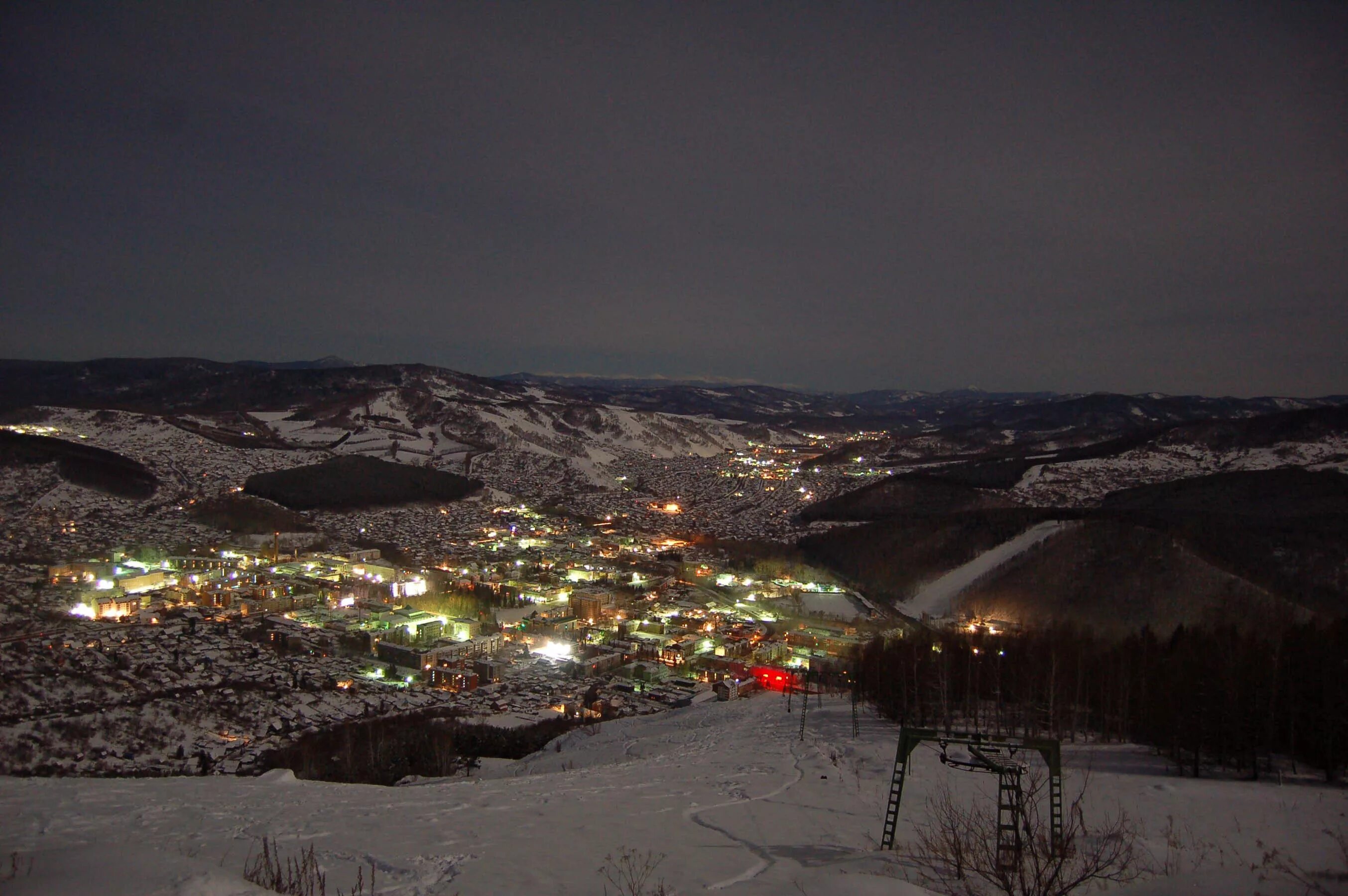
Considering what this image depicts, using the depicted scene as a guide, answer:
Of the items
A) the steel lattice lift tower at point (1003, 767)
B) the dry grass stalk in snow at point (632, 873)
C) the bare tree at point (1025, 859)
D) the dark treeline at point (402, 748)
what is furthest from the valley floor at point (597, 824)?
the dark treeline at point (402, 748)

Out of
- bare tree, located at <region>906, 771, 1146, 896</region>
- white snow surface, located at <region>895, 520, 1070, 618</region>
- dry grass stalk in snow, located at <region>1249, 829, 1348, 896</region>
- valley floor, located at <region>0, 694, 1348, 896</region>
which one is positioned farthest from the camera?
white snow surface, located at <region>895, 520, 1070, 618</region>

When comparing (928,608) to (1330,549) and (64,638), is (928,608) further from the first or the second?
(64,638)

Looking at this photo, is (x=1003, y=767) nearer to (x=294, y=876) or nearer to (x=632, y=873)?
(x=632, y=873)

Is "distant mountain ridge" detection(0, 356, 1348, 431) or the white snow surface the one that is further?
"distant mountain ridge" detection(0, 356, 1348, 431)

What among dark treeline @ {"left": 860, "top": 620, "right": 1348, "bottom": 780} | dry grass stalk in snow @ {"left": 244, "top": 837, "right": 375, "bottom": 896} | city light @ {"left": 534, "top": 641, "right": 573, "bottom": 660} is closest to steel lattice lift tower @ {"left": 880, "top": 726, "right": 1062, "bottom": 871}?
dry grass stalk in snow @ {"left": 244, "top": 837, "right": 375, "bottom": 896}

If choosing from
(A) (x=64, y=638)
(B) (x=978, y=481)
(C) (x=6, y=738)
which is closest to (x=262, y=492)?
(A) (x=64, y=638)

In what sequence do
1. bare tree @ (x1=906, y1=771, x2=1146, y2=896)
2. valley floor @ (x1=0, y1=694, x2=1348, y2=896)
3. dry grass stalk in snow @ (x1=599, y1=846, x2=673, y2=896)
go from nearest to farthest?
bare tree @ (x1=906, y1=771, x2=1146, y2=896) → valley floor @ (x1=0, y1=694, x2=1348, y2=896) → dry grass stalk in snow @ (x1=599, y1=846, x2=673, y2=896)

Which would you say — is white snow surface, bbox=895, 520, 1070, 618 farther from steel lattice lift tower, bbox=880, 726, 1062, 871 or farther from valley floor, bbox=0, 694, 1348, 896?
steel lattice lift tower, bbox=880, 726, 1062, 871
